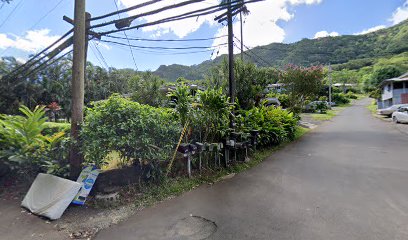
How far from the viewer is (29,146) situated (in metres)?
5.48

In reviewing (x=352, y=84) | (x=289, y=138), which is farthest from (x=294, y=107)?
(x=352, y=84)

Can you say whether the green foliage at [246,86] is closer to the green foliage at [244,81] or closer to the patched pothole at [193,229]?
the green foliage at [244,81]

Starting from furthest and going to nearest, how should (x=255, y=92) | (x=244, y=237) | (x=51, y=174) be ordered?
(x=255, y=92) < (x=51, y=174) < (x=244, y=237)

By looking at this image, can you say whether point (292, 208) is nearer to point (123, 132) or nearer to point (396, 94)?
point (123, 132)

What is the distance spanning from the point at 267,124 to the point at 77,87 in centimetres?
782

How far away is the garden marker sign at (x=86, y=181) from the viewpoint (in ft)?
15.6

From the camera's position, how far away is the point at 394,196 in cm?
517

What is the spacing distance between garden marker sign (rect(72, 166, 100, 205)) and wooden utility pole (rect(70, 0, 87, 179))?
46 centimetres

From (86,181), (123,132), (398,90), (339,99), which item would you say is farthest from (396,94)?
(86,181)

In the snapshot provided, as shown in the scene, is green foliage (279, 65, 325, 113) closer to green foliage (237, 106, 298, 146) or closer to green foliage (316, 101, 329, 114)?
green foliage (237, 106, 298, 146)

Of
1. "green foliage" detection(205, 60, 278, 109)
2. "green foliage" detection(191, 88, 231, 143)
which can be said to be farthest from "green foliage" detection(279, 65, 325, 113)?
"green foliage" detection(191, 88, 231, 143)

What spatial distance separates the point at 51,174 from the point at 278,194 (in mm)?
→ 4716

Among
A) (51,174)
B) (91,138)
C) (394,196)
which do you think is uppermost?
(91,138)

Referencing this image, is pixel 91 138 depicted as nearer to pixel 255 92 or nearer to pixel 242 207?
pixel 242 207
